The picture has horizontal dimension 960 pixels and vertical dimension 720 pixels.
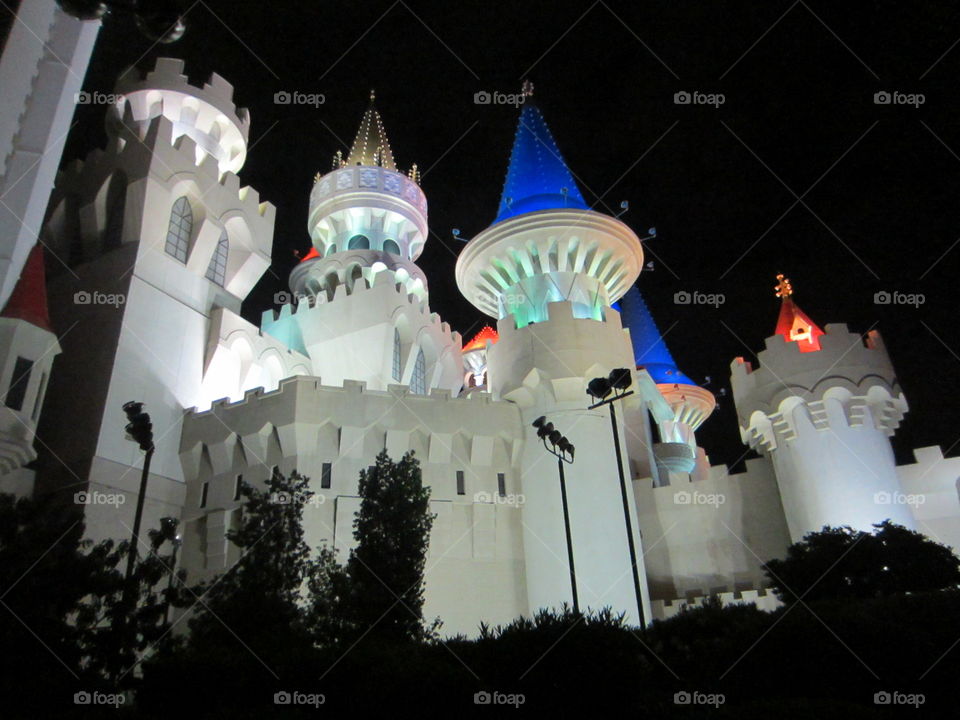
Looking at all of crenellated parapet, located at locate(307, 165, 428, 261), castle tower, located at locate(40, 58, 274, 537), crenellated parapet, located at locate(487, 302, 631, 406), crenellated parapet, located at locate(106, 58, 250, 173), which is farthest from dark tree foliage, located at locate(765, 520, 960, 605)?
crenellated parapet, located at locate(106, 58, 250, 173)

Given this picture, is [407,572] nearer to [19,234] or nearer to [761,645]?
[761,645]

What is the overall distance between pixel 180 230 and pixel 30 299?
19.9ft

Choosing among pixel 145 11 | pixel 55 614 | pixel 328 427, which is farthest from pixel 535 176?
pixel 145 11

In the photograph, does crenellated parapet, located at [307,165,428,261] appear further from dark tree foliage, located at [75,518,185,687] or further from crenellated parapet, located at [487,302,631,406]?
dark tree foliage, located at [75,518,185,687]

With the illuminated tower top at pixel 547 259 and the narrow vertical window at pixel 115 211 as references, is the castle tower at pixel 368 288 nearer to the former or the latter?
the illuminated tower top at pixel 547 259

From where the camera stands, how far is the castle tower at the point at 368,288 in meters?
26.2

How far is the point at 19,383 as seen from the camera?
666 inches

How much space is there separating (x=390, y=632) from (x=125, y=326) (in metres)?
11.9

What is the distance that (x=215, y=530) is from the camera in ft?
63.1

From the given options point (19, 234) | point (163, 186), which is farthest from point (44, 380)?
point (163, 186)

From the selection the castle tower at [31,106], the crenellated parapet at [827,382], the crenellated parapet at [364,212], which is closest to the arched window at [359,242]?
the crenellated parapet at [364,212]

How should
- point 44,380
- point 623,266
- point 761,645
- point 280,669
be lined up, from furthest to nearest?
1. point 623,266
2. point 44,380
3. point 761,645
4. point 280,669

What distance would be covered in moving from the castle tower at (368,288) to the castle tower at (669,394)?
34.2ft

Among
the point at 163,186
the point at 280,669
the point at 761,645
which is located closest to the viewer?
the point at 280,669
